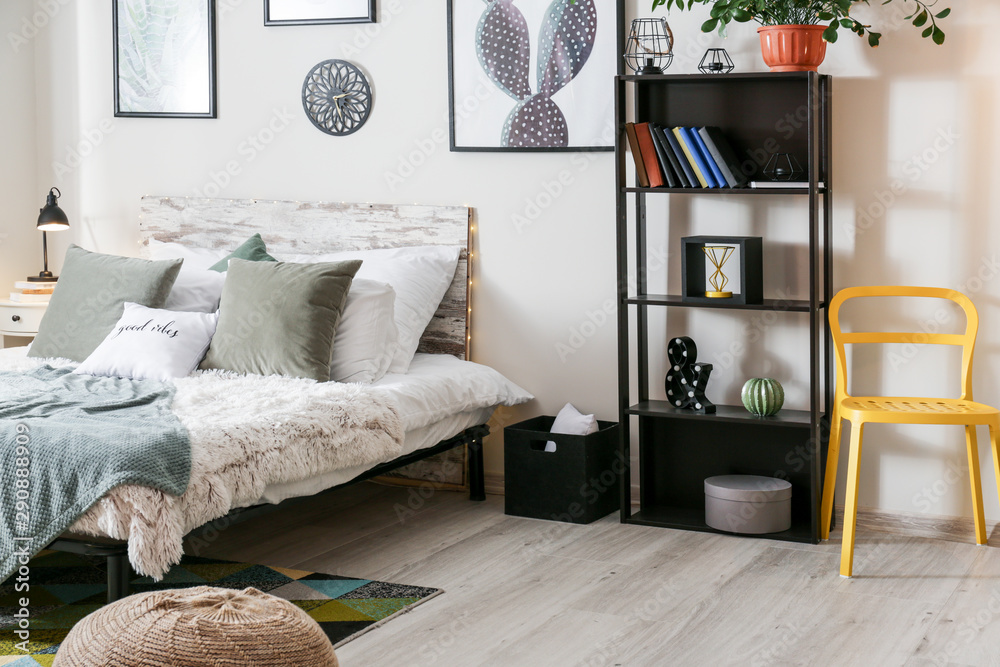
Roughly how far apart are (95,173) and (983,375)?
3.66m

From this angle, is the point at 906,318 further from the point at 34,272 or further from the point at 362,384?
the point at 34,272

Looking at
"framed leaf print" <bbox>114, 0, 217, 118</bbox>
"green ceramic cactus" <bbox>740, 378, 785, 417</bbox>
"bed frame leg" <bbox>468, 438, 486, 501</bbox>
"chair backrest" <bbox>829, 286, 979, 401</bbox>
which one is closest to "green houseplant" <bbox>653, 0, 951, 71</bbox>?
"chair backrest" <bbox>829, 286, 979, 401</bbox>

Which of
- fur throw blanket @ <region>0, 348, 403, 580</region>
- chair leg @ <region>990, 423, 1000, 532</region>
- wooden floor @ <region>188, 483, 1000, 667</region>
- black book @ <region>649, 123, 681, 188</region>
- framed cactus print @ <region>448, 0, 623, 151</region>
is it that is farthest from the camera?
framed cactus print @ <region>448, 0, 623, 151</region>

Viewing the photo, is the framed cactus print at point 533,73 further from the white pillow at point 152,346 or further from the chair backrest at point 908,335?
the white pillow at point 152,346

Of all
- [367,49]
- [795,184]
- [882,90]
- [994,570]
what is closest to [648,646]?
[994,570]

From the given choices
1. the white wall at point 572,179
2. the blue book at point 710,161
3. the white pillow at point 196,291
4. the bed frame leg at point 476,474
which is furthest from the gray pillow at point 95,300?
the blue book at point 710,161

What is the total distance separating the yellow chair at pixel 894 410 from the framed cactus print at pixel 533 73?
1.06 metres

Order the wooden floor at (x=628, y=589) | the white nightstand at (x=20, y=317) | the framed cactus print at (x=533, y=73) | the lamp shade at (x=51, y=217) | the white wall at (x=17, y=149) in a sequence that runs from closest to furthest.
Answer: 1. the wooden floor at (x=628, y=589)
2. the framed cactus print at (x=533, y=73)
3. the white nightstand at (x=20, y=317)
4. the lamp shade at (x=51, y=217)
5. the white wall at (x=17, y=149)

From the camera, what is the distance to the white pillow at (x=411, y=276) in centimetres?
381

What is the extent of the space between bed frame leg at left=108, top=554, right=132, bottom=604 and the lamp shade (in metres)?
2.46

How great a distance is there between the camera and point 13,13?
469 cm

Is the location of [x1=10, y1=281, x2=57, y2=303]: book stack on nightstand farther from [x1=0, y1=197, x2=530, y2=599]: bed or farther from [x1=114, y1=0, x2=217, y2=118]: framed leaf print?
[x1=114, y1=0, x2=217, y2=118]: framed leaf print

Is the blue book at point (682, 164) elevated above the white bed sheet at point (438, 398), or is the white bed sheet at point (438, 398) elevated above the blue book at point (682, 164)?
the blue book at point (682, 164)

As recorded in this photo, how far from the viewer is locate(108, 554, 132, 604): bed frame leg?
8.04 ft
